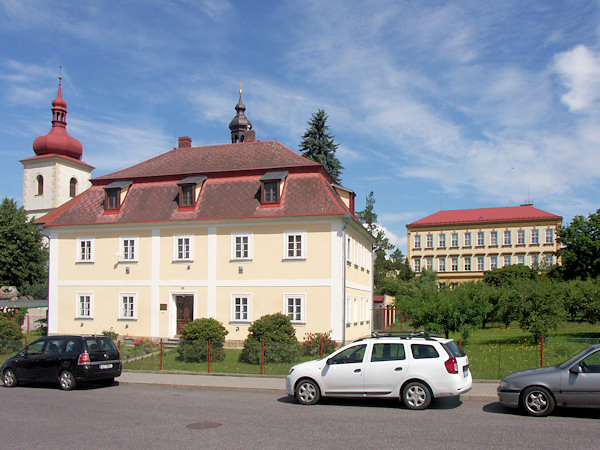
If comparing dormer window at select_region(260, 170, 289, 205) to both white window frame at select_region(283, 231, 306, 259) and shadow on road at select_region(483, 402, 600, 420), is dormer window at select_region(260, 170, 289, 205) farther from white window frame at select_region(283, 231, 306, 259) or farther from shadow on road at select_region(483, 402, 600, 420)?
shadow on road at select_region(483, 402, 600, 420)

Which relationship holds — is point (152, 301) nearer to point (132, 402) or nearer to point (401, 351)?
point (132, 402)

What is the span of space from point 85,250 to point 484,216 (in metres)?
67.3

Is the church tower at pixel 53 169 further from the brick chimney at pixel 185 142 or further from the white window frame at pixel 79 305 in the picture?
the white window frame at pixel 79 305

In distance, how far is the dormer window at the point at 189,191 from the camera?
30.1 m

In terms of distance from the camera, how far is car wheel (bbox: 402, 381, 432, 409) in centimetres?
1297

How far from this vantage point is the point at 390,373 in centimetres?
1331

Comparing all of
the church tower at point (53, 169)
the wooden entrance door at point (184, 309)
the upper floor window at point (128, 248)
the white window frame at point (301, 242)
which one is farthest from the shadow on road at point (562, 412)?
the church tower at point (53, 169)

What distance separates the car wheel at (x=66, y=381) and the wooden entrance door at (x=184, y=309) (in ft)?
41.2

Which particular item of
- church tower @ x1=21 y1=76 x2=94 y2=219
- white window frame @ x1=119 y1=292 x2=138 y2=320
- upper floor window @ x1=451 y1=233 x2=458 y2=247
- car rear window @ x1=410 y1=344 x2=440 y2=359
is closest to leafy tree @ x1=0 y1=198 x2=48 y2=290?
church tower @ x1=21 y1=76 x2=94 y2=219

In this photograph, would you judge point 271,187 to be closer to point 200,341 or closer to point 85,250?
point 200,341

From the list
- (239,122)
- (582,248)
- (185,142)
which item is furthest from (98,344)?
(582,248)

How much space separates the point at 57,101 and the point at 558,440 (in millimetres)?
68539

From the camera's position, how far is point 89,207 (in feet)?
106

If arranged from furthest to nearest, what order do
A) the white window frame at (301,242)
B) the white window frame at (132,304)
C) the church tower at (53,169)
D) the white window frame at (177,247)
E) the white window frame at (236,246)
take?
1. the church tower at (53,169)
2. the white window frame at (132,304)
3. the white window frame at (177,247)
4. the white window frame at (236,246)
5. the white window frame at (301,242)
